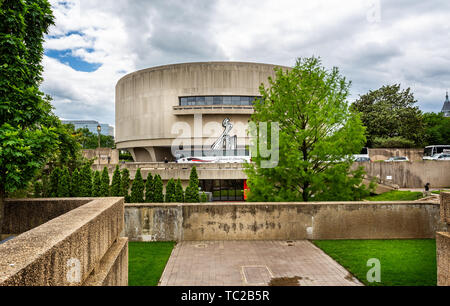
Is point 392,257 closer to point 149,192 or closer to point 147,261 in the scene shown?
point 147,261

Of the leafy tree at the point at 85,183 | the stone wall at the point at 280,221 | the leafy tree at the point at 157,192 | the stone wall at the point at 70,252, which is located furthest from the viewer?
the leafy tree at the point at 157,192

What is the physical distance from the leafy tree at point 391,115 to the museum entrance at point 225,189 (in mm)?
29957

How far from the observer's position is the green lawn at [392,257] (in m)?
6.80

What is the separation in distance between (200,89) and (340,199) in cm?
3749

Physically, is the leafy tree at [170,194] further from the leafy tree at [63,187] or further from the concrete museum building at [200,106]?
the concrete museum building at [200,106]

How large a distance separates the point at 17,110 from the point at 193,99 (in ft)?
137

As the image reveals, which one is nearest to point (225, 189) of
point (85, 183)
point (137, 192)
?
point (137, 192)

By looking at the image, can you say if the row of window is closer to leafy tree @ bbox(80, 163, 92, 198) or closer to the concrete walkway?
leafy tree @ bbox(80, 163, 92, 198)

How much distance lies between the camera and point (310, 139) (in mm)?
12453

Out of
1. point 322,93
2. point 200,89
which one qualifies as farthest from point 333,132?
point 200,89

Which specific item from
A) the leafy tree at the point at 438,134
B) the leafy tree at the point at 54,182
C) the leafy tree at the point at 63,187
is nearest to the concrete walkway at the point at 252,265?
the leafy tree at the point at 63,187

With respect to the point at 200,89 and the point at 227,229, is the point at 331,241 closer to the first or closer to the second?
the point at 227,229

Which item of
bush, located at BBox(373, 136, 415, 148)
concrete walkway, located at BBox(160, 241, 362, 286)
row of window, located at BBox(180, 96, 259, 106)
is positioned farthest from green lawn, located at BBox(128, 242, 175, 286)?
bush, located at BBox(373, 136, 415, 148)

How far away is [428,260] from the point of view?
26.2 ft
